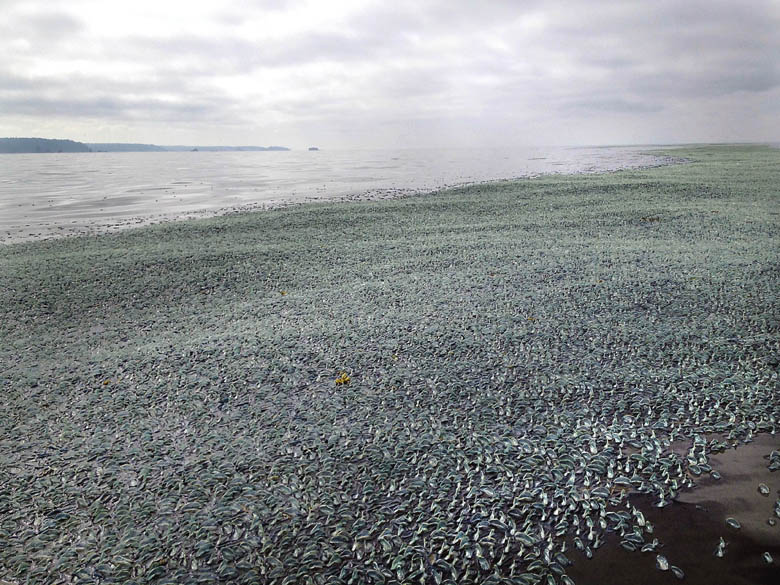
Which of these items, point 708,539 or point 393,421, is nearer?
point 708,539

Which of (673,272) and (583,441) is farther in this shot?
(673,272)

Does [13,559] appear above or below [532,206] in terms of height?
below

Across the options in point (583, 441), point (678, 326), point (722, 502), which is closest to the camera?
point (722, 502)

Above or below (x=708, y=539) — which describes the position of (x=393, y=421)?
above

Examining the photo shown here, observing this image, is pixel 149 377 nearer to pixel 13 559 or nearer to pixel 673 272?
pixel 13 559

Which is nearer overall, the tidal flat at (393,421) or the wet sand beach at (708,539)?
the wet sand beach at (708,539)

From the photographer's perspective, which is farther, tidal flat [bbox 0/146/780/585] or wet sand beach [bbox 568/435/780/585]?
tidal flat [bbox 0/146/780/585]

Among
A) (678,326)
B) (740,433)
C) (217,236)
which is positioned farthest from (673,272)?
(217,236)

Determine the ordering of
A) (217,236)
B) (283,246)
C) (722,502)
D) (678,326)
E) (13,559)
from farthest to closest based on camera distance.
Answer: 1. (217,236)
2. (283,246)
3. (678,326)
4. (722,502)
5. (13,559)
